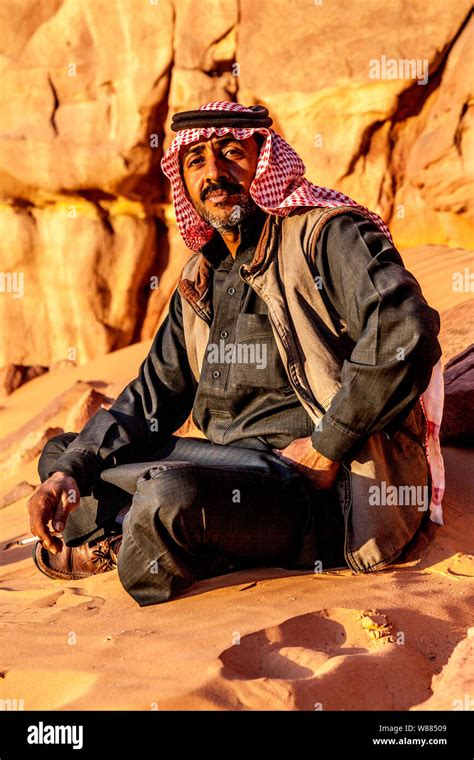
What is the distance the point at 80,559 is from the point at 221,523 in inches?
A: 39.3

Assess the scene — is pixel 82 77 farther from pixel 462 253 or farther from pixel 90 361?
pixel 462 253

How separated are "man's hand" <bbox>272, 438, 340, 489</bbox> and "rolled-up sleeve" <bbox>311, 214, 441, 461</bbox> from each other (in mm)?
46

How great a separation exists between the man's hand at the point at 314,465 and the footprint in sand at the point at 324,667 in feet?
1.86

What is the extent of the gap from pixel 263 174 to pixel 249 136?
0.25 meters

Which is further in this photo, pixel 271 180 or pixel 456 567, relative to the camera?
pixel 271 180

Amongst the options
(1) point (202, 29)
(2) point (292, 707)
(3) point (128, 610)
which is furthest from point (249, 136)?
(1) point (202, 29)

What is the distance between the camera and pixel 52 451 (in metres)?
4.07

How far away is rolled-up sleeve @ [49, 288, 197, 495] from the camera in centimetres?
384

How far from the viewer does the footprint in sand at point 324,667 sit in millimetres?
2434
